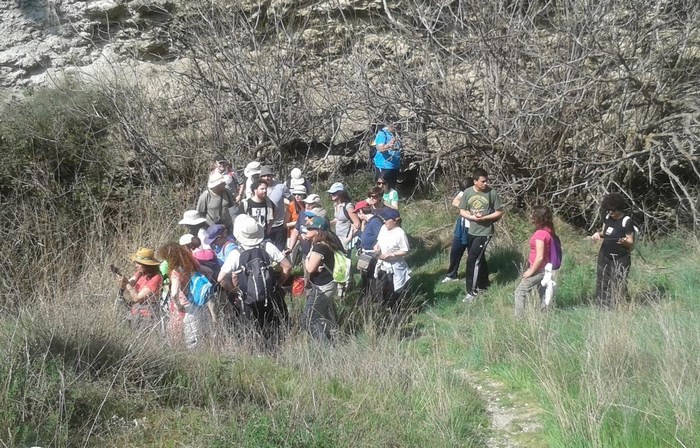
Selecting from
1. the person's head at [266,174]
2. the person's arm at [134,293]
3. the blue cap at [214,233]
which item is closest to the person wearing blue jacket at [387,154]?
the person's head at [266,174]

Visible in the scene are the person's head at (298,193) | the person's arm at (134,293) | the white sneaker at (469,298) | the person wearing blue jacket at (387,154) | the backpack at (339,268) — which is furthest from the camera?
the person wearing blue jacket at (387,154)

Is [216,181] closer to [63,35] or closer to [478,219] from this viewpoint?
[478,219]

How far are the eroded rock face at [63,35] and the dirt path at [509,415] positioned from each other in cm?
1077

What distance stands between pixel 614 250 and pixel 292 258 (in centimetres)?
395

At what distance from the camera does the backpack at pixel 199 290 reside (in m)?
6.92

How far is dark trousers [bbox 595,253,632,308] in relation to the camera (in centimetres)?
780

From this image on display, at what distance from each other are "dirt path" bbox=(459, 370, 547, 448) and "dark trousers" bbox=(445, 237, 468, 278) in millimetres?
3763

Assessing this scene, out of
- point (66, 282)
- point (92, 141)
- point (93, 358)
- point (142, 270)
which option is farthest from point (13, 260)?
point (93, 358)

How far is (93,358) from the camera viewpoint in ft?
17.1

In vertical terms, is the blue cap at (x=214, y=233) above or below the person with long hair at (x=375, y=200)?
above

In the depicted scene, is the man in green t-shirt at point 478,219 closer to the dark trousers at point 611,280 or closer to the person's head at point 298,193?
the dark trousers at point 611,280

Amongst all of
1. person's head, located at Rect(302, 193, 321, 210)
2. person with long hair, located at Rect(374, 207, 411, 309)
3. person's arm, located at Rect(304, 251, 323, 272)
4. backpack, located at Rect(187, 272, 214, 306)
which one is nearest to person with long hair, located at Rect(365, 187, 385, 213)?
person's head, located at Rect(302, 193, 321, 210)

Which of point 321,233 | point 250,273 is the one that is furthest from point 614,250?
point 250,273

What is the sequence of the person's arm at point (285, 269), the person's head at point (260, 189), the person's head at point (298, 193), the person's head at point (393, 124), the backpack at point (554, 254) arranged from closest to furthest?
the person's arm at point (285, 269)
the backpack at point (554, 254)
the person's head at point (260, 189)
the person's head at point (298, 193)
the person's head at point (393, 124)
